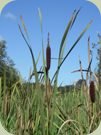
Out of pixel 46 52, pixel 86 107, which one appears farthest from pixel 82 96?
pixel 46 52

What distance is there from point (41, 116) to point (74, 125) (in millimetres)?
89

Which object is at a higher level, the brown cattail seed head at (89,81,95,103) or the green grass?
the brown cattail seed head at (89,81,95,103)

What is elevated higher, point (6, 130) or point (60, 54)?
point (60, 54)

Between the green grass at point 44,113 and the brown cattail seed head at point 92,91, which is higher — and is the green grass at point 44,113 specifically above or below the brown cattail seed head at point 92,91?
below

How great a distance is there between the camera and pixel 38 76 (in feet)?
2.16

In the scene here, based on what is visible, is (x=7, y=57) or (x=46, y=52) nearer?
(x=46, y=52)

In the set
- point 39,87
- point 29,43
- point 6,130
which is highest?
point 29,43

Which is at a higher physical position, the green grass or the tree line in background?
the tree line in background

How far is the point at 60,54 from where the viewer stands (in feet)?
2.16

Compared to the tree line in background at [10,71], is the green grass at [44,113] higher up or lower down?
lower down

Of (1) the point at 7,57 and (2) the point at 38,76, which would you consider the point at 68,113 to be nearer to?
(2) the point at 38,76

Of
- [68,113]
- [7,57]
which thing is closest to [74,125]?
[68,113]

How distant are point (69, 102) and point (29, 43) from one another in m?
0.18

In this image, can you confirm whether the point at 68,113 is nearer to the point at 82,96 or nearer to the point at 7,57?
the point at 82,96
